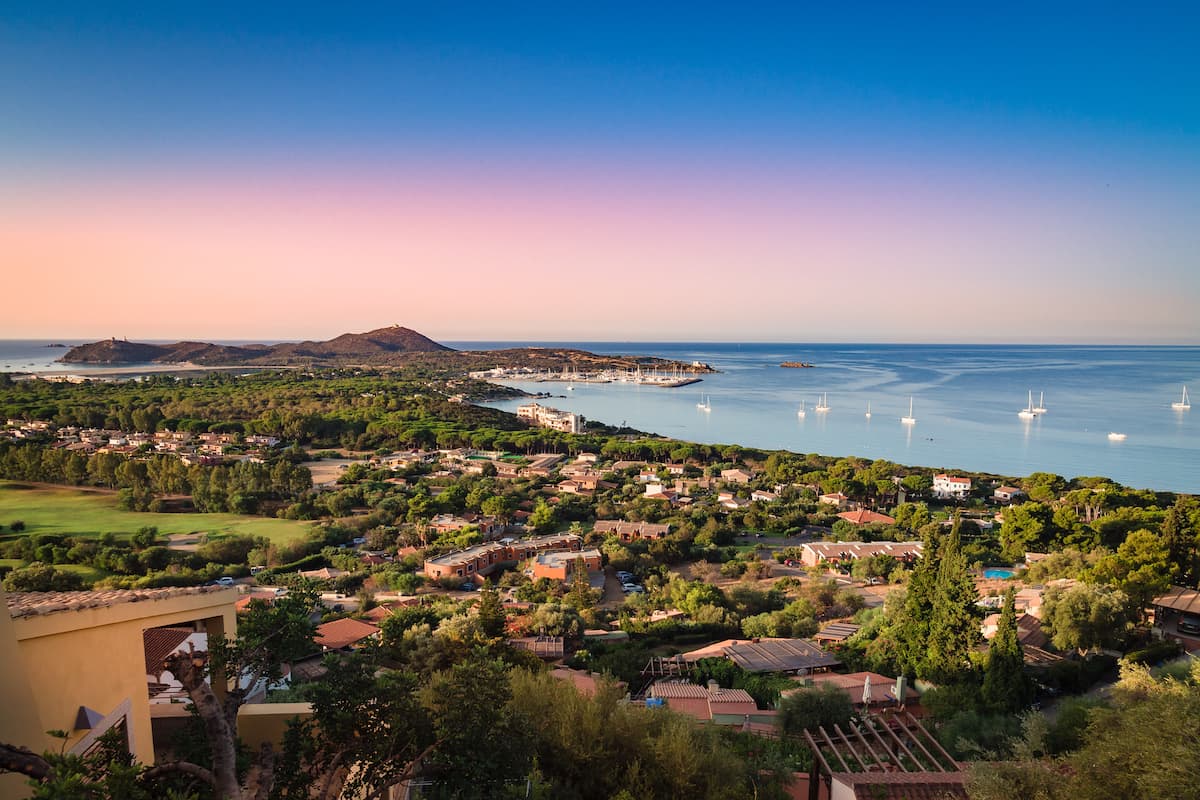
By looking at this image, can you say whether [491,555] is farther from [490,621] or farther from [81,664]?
[81,664]

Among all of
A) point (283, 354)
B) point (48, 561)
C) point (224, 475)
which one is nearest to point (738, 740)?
point (48, 561)

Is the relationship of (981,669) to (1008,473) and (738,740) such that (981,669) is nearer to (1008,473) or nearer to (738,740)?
(738,740)

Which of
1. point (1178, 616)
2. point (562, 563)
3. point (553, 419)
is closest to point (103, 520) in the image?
point (562, 563)

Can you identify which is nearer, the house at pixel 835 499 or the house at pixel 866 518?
the house at pixel 866 518

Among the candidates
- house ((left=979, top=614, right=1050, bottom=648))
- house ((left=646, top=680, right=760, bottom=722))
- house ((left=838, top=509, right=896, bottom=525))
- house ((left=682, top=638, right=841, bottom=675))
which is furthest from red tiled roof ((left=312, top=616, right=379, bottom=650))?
house ((left=838, top=509, right=896, bottom=525))

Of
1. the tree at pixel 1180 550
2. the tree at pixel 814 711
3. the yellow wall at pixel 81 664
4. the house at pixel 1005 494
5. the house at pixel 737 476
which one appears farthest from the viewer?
the house at pixel 737 476

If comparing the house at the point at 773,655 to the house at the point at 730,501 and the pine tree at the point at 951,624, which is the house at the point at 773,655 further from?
the house at the point at 730,501

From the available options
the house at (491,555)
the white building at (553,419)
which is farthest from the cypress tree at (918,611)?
the white building at (553,419)
